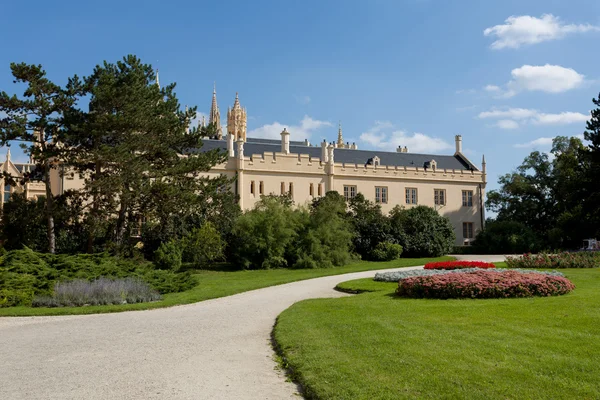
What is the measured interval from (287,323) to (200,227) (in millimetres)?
21281

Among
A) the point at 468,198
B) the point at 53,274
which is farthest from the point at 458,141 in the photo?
the point at 53,274

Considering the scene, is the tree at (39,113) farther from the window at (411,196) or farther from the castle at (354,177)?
the window at (411,196)

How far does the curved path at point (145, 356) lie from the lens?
7.01 m

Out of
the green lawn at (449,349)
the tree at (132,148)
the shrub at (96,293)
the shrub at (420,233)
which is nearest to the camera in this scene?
the green lawn at (449,349)

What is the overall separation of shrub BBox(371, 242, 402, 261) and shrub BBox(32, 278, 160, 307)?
21.0 m

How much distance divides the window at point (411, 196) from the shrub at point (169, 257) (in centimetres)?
2521

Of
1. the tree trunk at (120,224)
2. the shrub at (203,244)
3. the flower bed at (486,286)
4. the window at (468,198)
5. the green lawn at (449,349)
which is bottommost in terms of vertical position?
the green lawn at (449,349)

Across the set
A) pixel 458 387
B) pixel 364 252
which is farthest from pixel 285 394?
pixel 364 252

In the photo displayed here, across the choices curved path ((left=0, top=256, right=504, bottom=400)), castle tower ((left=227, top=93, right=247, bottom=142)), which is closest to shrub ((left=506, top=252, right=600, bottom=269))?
curved path ((left=0, top=256, right=504, bottom=400))

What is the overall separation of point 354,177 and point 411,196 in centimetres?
581

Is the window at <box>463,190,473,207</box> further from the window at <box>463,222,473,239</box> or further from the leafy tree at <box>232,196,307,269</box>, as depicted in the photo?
the leafy tree at <box>232,196,307,269</box>

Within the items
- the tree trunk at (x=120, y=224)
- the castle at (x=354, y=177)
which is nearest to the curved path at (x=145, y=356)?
the tree trunk at (x=120, y=224)

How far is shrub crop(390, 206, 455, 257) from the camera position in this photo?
38.6 metres

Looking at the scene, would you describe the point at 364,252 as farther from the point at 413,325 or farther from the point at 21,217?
the point at 413,325
